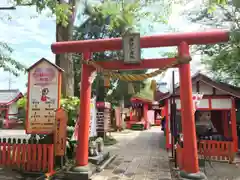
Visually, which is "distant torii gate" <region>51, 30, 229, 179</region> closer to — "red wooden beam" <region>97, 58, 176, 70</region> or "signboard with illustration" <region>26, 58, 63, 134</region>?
"red wooden beam" <region>97, 58, 176, 70</region>

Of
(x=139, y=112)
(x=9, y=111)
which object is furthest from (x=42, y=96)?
(x=9, y=111)

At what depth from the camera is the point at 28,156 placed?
689cm

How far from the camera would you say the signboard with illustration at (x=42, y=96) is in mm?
7402

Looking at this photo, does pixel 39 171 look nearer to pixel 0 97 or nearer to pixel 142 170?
pixel 142 170

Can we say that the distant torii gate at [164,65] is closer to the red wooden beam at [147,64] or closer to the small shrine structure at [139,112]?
the red wooden beam at [147,64]

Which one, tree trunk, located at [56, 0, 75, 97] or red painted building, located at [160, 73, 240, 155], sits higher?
tree trunk, located at [56, 0, 75, 97]

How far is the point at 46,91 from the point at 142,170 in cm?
433

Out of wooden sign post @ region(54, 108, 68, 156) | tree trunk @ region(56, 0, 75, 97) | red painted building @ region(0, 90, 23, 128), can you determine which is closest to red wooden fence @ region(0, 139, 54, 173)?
wooden sign post @ region(54, 108, 68, 156)

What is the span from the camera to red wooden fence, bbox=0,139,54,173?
6.75 meters

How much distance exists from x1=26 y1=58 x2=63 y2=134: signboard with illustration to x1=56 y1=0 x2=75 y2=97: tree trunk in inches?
99.2

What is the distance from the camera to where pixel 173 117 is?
8156mm

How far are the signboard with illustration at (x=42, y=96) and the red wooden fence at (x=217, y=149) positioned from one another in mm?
6418

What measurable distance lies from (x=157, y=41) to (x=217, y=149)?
579 centimetres

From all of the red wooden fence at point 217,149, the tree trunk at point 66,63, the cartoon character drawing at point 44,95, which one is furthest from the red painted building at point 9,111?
the red wooden fence at point 217,149
